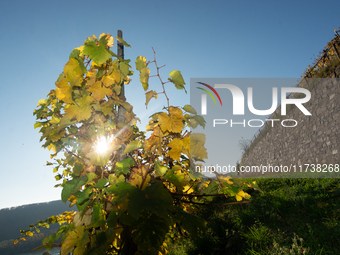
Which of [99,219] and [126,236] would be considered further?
[126,236]

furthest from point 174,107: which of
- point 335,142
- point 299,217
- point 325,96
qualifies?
point 325,96

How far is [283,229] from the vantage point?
9.80 feet

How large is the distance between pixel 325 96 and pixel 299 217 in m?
6.28

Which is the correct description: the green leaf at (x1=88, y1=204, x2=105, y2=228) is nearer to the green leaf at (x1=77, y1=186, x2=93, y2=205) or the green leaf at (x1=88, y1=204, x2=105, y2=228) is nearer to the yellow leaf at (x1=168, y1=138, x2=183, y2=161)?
the green leaf at (x1=77, y1=186, x2=93, y2=205)

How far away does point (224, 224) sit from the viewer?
3676 mm

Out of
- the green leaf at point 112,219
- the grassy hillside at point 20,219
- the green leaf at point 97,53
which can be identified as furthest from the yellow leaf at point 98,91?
the grassy hillside at point 20,219

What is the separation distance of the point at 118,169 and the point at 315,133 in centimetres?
935

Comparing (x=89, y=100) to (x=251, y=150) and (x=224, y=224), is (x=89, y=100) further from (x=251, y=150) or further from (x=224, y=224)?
(x=251, y=150)

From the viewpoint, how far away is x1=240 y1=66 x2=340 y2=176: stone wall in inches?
269

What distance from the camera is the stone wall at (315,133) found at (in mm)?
6832

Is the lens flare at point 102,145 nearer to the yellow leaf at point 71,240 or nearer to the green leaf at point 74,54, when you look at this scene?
the yellow leaf at point 71,240

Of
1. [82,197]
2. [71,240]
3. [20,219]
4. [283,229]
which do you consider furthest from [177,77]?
[20,219]

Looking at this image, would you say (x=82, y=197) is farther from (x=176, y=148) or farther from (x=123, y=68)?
(x=123, y=68)

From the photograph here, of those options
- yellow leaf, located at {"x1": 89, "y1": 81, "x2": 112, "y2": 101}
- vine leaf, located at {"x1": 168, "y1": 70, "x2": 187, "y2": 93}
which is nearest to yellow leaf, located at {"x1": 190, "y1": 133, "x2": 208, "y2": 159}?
vine leaf, located at {"x1": 168, "y1": 70, "x2": 187, "y2": 93}
